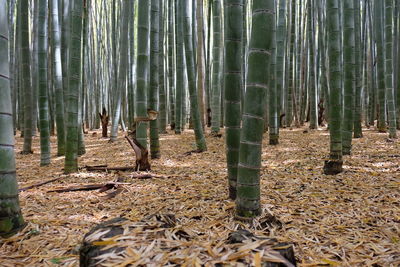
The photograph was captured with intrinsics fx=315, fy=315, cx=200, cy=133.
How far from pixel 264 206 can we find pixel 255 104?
66 cm

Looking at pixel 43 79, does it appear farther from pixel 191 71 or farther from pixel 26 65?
pixel 191 71

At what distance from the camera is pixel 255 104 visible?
1624 mm

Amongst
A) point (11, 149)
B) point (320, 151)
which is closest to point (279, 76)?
point (320, 151)

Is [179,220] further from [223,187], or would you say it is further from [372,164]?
[372,164]

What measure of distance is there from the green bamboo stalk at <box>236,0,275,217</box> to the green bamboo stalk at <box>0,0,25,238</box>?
115 cm

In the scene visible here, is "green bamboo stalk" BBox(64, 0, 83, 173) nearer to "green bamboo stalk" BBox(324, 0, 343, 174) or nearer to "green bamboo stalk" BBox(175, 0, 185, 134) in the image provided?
"green bamboo stalk" BBox(175, 0, 185, 134)

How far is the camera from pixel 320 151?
13.6ft

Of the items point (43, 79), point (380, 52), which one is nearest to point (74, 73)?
point (43, 79)

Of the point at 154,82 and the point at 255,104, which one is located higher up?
the point at 154,82

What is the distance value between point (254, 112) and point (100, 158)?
3274 millimetres

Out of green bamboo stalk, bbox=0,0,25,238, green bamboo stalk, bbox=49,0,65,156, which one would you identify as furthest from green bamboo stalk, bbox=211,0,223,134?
green bamboo stalk, bbox=0,0,25,238

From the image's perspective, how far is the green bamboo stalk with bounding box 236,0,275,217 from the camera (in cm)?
159

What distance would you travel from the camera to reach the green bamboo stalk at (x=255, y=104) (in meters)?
1.59

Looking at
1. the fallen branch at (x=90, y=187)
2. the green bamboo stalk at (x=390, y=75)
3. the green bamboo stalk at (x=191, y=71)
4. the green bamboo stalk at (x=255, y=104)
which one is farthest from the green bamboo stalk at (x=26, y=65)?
the green bamboo stalk at (x=390, y=75)
